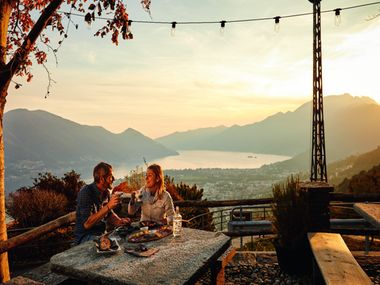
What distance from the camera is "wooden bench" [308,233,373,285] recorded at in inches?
117

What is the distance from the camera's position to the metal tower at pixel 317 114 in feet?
41.1

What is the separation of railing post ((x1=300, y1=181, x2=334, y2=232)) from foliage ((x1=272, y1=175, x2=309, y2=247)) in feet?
0.32

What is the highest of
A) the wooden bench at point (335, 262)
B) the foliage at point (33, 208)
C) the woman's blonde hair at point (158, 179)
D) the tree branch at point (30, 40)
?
the tree branch at point (30, 40)

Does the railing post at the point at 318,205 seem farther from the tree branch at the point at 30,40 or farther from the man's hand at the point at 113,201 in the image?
the tree branch at the point at 30,40

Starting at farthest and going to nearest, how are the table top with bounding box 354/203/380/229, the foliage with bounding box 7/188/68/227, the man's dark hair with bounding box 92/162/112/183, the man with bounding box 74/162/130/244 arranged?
1. the foliage with bounding box 7/188/68/227
2. the man's dark hair with bounding box 92/162/112/183
3. the man with bounding box 74/162/130/244
4. the table top with bounding box 354/203/380/229

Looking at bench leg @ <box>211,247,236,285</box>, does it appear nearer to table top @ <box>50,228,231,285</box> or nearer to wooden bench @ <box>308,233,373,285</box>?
table top @ <box>50,228,231,285</box>

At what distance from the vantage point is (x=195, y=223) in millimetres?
8727

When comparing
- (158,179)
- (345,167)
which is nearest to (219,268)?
(158,179)

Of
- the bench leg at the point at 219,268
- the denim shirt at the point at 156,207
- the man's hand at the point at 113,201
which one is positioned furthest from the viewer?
the denim shirt at the point at 156,207

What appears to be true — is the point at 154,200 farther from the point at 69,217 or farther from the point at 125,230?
the point at 69,217

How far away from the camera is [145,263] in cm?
266

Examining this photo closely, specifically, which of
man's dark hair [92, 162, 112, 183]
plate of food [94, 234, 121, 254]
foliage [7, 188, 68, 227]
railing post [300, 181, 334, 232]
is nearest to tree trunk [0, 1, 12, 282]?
man's dark hair [92, 162, 112, 183]

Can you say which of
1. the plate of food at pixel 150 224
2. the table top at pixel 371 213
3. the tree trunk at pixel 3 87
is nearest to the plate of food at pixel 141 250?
the plate of food at pixel 150 224

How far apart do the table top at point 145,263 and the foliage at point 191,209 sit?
528cm
